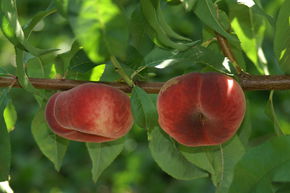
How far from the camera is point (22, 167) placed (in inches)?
124

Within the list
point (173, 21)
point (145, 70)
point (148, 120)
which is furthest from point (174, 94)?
point (173, 21)

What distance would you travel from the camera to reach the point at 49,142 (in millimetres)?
1379

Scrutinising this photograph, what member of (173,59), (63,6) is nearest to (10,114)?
(173,59)

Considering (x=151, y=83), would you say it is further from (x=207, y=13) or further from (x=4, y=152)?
(x=4, y=152)

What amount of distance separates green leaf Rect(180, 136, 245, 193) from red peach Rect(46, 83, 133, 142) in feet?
0.56

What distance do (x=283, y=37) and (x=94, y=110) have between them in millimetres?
382

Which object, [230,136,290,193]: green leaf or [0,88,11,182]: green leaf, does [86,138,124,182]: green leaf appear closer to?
[0,88,11,182]: green leaf

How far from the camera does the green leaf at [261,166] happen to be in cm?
101

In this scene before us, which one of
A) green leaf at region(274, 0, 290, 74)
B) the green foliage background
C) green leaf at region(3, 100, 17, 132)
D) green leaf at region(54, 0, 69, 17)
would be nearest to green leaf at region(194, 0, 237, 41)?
the green foliage background

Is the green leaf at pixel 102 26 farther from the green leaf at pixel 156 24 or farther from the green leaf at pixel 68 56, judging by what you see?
the green leaf at pixel 68 56


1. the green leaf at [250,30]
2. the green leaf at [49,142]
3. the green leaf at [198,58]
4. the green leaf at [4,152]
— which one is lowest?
the green leaf at [49,142]

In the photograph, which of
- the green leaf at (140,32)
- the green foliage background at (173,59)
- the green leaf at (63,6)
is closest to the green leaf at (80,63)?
the green foliage background at (173,59)

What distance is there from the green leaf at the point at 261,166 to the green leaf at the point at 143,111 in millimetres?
180

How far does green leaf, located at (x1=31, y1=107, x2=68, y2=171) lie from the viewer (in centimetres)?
137
